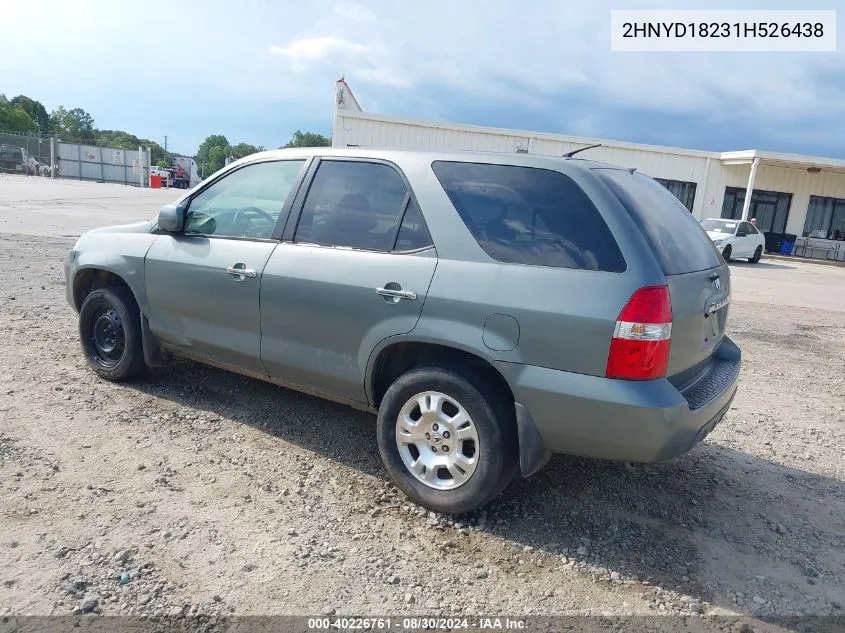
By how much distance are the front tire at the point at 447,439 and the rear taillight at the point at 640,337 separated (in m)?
0.60

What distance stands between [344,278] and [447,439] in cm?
103

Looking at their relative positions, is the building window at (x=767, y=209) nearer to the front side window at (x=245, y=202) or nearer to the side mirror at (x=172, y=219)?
the front side window at (x=245, y=202)

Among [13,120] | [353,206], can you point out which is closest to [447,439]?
[353,206]

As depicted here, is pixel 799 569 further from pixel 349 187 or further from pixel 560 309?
pixel 349 187

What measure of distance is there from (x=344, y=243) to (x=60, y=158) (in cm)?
4972

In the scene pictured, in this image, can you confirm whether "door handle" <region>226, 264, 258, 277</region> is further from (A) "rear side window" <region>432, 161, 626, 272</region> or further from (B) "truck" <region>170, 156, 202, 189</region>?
(B) "truck" <region>170, 156, 202, 189</region>

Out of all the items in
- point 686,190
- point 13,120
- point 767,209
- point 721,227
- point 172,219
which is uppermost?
point 13,120

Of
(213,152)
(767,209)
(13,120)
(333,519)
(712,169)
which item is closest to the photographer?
(333,519)

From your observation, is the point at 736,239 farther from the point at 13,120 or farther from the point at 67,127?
the point at 67,127

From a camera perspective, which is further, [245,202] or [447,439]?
[245,202]

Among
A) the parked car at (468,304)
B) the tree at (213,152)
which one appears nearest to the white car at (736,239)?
the parked car at (468,304)

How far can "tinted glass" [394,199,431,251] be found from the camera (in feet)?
10.7

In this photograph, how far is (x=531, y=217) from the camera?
303 centimetres

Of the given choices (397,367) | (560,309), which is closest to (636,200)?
(560,309)
